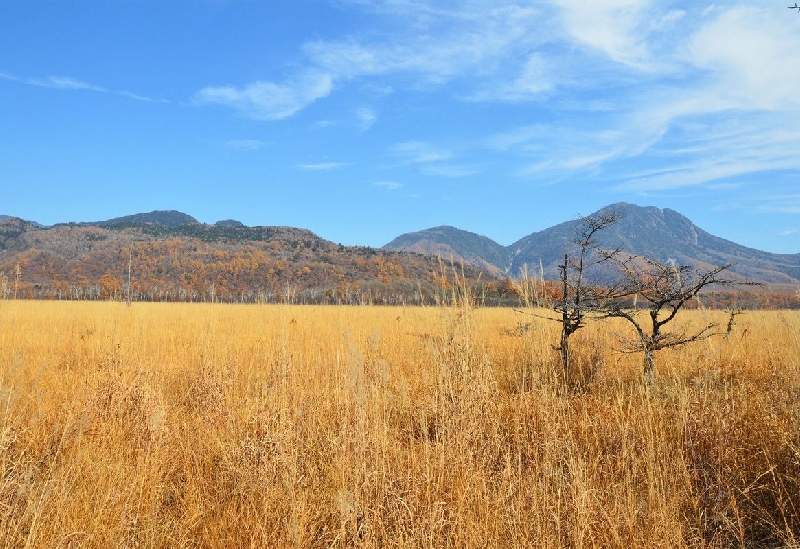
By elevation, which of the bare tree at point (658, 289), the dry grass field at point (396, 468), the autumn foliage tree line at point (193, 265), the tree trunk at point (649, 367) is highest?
the autumn foliage tree line at point (193, 265)

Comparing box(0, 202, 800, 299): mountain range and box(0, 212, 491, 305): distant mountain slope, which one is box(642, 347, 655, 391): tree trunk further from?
box(0, 202, 800, 299): mountain range

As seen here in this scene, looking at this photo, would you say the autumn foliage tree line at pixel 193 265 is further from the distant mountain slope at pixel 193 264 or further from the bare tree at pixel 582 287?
the bare tree at pixel 582 287

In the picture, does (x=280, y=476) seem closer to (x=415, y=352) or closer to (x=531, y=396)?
(x=531, y=396)

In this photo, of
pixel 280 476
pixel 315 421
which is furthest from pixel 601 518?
pixel 315 421

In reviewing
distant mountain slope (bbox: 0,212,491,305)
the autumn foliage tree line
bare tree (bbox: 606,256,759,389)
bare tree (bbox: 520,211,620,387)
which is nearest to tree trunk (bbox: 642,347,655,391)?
bare tree (bbox: 606,256,759,389)

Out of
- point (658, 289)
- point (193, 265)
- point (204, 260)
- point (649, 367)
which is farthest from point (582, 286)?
point (204, 260)

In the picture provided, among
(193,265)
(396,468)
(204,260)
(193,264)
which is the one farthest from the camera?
(204,260)

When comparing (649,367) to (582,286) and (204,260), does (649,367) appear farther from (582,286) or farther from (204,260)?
(204,260)

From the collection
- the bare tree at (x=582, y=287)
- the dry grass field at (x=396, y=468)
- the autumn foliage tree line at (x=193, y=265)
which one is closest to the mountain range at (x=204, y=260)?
the autumn foliage tree line at (x=193, y=265)

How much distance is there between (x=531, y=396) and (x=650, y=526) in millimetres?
2234

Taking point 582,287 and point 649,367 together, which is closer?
point 649,367

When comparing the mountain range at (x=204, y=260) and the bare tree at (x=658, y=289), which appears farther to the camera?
the mountain range at (x=204, y=260)

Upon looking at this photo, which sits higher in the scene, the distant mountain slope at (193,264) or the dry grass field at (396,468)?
the distant mountain slope at (193,264)

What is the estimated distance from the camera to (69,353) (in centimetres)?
779
